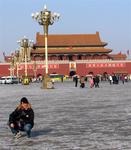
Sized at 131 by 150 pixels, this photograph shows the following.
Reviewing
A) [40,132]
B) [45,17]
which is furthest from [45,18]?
[40,132]

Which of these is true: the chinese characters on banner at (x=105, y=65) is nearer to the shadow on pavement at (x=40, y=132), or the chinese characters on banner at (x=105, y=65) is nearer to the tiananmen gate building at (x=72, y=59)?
the tiananmen gate building at (x=72, y=59)

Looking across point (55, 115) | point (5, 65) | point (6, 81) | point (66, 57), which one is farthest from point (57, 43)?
point (55, 115)

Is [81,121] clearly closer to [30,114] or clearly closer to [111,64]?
[30,114]

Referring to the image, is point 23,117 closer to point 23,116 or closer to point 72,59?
point 23,116

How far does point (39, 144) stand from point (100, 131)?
2.01 m

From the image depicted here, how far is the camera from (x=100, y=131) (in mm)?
10250

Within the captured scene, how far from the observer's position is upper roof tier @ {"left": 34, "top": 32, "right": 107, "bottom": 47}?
95500 millimetres

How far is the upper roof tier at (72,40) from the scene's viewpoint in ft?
313

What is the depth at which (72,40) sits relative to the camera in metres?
97.4

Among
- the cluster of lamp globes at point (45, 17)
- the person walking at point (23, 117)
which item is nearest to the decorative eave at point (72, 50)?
the cluster of lamp globes at point (45, 17)

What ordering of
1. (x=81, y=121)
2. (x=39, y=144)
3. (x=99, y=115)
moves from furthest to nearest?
(x=99, y=115), (x=81, y=121), (x=39, y=144)

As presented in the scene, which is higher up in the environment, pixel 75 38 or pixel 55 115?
pixel 75 38

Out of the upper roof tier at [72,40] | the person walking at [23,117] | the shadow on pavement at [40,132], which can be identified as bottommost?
the shadow on pavement at [40,132]

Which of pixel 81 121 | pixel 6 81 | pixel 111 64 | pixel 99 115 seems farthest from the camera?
pixel 111 64
